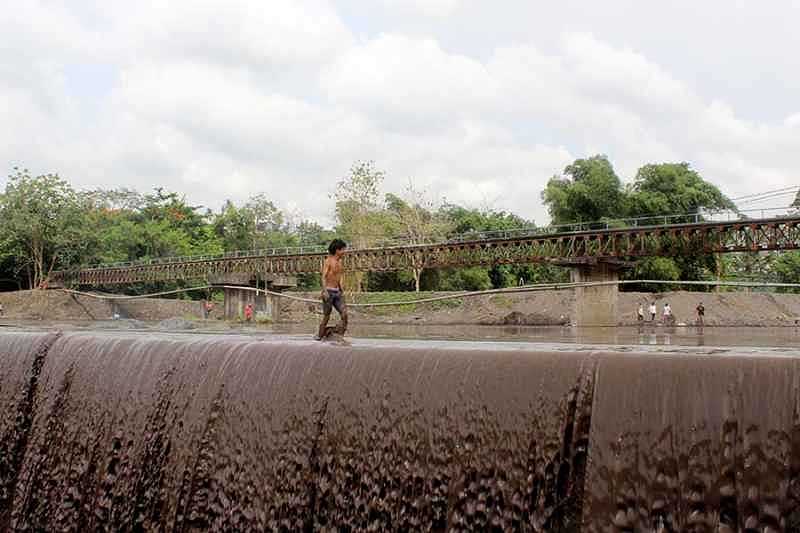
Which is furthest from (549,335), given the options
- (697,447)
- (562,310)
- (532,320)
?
(562,310)

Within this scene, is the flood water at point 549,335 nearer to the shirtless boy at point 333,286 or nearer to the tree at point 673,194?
the shirtless boy at point 333,286

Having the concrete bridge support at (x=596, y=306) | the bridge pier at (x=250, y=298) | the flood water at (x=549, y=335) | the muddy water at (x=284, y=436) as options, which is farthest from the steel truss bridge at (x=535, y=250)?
the muddy water at (x=284, y=436)

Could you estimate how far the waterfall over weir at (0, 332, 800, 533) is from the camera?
4480 mm

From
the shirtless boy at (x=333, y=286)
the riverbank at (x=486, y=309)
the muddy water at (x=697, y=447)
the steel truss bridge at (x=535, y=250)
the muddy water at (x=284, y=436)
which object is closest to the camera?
the muddy water at (x=697, y=447)

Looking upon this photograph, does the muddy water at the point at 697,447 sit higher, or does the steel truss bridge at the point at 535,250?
the steel truss bridge at the point at 535,250

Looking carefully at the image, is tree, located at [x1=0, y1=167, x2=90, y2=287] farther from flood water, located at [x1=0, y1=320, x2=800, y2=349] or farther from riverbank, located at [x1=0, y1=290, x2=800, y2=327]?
flood water, located at [x1=0, y1=320, x2=800, y2=349]

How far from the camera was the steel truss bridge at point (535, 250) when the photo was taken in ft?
114

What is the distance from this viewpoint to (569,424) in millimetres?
5086

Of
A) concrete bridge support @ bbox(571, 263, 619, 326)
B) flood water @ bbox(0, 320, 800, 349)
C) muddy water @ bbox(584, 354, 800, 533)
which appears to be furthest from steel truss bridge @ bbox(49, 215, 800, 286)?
muddy water @ bbox(584, 354, 800, 533)

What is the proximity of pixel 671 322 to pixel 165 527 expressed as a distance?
3832cm

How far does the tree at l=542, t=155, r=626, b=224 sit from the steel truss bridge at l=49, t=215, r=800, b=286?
27.5 feet

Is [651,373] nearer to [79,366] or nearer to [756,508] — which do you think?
[756,508]

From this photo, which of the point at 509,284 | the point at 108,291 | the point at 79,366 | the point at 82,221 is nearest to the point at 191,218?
the point at 108,291

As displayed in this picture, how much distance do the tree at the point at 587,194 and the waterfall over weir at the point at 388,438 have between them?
45880mm
